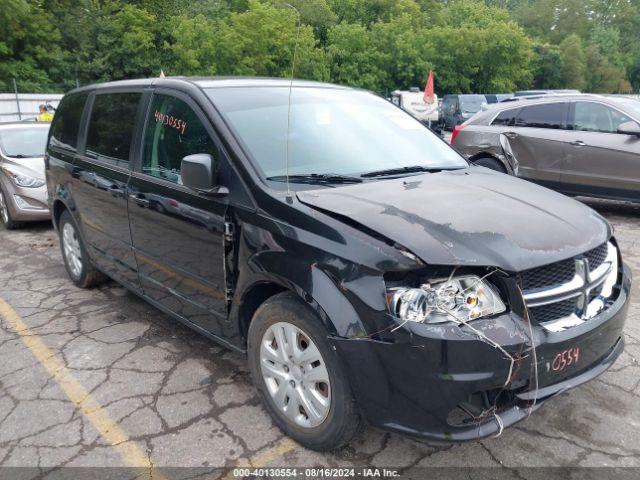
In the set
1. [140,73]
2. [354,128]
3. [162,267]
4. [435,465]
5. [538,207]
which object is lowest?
[435,465]

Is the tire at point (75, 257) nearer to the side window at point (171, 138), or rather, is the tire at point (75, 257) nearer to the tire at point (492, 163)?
the side window at point (171, 138)

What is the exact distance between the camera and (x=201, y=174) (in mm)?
2775

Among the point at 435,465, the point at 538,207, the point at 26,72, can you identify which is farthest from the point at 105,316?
the point at 26,72

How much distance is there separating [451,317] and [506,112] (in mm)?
6589

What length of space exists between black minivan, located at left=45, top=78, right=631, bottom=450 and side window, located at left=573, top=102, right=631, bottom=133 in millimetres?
4391

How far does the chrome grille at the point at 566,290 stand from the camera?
2232 mm

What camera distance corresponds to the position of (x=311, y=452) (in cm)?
263

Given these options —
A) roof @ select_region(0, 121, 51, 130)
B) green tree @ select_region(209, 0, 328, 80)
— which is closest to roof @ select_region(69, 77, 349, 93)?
roof @ select_region(0, 121, 51, 130)

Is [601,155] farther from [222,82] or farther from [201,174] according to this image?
[201,174]

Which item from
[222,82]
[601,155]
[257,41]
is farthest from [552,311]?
[257,41]

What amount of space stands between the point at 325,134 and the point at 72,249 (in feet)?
9.89

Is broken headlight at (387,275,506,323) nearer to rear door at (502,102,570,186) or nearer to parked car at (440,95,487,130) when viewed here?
rear door at (502,102,570,186)

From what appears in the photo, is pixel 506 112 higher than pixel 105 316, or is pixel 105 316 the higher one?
pixel 506 112

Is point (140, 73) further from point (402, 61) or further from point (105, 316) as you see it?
point (105, 316)
